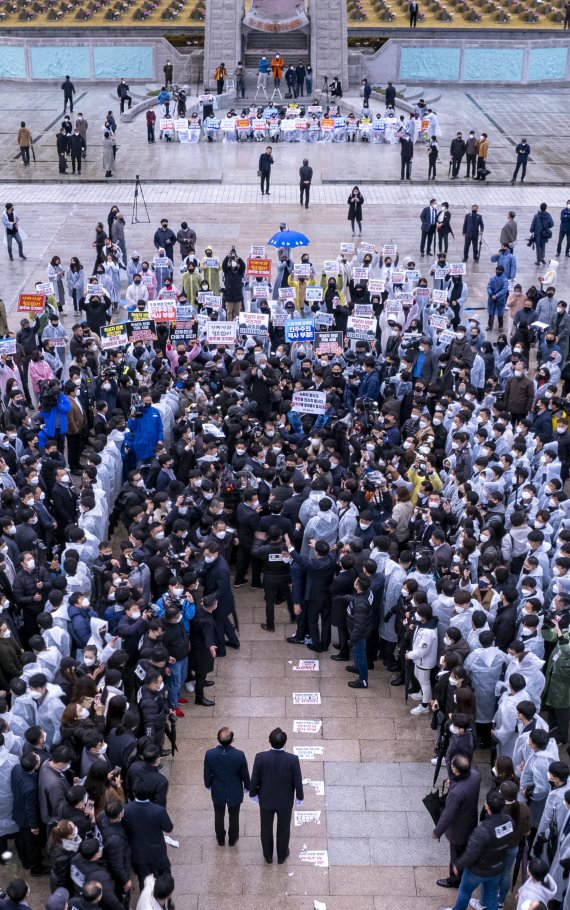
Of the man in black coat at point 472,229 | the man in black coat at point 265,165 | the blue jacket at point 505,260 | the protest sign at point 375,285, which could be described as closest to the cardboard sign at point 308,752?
the protest sign at point 375,285

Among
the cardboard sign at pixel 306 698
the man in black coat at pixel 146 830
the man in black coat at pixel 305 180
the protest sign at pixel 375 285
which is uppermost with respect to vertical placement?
the man in black coat at pixel 305 180

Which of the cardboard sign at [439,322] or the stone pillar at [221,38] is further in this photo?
the stone pillar at [221,38]

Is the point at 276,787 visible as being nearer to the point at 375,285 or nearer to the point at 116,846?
the point at 116,846

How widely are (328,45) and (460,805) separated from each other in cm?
3762

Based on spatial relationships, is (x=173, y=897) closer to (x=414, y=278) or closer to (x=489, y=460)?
(x=489, y=460)

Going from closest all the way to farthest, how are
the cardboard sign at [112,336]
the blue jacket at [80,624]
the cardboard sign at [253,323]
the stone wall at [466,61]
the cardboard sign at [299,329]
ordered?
the blue jacket at [80,624] < the cardboard sign at [112,336] < the cardboard sign at [299,329] < the cardboard sign at [253,323] < the stone wall at [466,61]

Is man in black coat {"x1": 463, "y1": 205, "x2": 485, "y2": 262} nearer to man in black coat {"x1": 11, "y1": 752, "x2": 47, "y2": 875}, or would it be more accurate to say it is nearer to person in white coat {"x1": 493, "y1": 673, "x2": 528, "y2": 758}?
person in white coat {"x1": 493, "y1": 673, "x2": 528, "y2": 758}

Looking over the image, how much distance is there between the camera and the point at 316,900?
991cm

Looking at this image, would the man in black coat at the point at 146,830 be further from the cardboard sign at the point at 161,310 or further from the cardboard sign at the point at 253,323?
the cardboard sign at the point at 161,310

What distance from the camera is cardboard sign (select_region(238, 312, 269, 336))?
18344 millimetres

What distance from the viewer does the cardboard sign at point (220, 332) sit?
58.2 ft

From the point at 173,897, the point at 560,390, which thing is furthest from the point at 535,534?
the point at 560,390

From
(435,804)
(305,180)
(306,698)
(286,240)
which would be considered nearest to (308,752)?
(306,698)

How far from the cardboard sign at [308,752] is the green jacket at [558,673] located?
2316 mm
